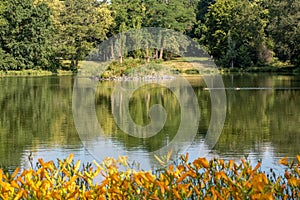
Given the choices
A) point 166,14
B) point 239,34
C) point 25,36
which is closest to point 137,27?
point 166,14

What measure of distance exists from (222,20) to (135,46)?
45.0 feet

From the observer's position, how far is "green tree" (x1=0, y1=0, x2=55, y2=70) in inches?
1852

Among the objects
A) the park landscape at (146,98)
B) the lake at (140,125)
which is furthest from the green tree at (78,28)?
the lake at (140,125)

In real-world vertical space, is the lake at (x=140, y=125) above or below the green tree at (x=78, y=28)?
below

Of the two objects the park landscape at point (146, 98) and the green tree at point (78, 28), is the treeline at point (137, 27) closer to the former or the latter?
the green tree at point (78, 28)

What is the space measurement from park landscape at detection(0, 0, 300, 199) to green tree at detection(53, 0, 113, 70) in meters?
0.14

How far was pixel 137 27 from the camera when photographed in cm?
4862

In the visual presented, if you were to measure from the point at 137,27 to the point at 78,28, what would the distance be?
18.8 ft

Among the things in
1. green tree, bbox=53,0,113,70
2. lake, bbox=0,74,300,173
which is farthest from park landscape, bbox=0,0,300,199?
green tree, bbox=53,0,113,70

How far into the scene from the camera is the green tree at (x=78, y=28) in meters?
50.8

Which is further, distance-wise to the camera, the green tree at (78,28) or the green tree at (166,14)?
the green tree at (166,14)

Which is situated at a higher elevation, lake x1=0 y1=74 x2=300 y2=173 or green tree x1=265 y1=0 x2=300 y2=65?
green tree x1=265 y1=0 x2=300 y2=65

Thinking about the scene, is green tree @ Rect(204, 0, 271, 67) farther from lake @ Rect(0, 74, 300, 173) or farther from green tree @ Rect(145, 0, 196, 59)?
lake @ Rect(0, 74, 300, 173)

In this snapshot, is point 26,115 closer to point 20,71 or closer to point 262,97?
point 262,97
